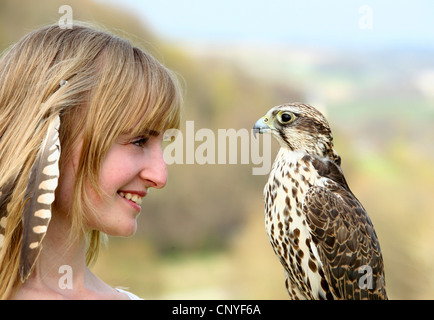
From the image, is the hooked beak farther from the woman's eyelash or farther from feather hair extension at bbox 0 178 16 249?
feather hair extension at bbox 0 178 16 249

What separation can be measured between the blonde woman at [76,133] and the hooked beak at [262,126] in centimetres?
20

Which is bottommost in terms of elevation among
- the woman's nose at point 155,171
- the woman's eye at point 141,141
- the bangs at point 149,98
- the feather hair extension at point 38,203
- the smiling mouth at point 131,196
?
the feather hair extension at point 38,203

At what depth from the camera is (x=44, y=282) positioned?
1068 mm

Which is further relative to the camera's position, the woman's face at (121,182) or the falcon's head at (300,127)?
the falcon's head at (300,127)

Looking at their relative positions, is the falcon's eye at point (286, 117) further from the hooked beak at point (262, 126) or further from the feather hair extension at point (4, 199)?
the feather hair extension at point (4, 199)

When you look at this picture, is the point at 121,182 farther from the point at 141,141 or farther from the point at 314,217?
the point at 314,217

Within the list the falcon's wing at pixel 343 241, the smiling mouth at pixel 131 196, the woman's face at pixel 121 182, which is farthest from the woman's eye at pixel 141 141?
the falcon's wing at pixel 343 241

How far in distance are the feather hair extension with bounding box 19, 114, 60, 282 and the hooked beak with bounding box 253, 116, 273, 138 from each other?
1.52 ft

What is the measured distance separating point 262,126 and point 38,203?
0.54 metres

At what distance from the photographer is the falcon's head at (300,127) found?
1.18m

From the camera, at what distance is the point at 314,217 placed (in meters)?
1.16
